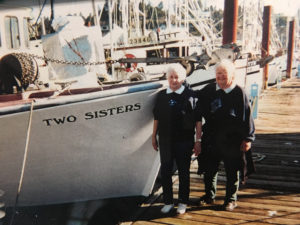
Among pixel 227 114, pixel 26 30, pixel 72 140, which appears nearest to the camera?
pixel 227 114

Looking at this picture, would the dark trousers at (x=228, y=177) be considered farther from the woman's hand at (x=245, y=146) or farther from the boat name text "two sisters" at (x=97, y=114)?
the boat name text "two sisters" at (x=97, y=114)

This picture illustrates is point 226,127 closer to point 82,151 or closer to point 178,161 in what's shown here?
point 178,161

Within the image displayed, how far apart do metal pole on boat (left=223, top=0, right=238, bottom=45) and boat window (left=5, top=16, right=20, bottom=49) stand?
5730mm

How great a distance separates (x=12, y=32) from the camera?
5.78 m

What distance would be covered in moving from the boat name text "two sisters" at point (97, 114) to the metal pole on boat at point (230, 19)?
19.3 ft

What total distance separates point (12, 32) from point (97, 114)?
10.5 ft

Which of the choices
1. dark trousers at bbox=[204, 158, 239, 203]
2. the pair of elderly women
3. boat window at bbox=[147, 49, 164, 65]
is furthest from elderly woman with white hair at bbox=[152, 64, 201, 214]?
boat window at bbox=[147, 49, 164, 65]

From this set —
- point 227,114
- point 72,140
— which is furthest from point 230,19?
point 72,140

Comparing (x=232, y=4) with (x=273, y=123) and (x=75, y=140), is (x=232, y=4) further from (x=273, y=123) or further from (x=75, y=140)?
(x=75, y=140)

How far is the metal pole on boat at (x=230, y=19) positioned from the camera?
8.63 metres

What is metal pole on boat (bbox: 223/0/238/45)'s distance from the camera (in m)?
8.63

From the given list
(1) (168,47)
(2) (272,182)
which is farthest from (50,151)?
(1) (168,47)

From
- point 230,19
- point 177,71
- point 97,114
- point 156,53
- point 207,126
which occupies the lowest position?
point 207,126

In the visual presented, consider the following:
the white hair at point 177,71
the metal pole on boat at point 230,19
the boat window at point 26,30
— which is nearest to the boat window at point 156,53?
the metal pole on boat at point 230,19
